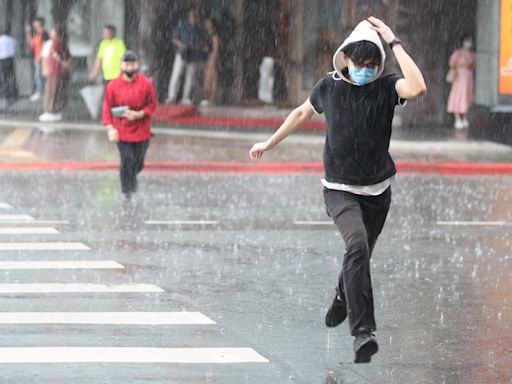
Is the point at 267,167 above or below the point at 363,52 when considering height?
below

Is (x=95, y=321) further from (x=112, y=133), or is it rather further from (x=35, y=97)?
(x=35, y=97)

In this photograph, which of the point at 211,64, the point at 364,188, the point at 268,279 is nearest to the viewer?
the point at 364,188

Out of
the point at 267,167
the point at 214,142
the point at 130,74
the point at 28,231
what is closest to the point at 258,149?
the point at 28,231

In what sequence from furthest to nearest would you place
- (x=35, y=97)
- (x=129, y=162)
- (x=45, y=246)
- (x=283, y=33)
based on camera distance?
(x=35, y=97)
(x=283, y=33)
(x=129, y=162)
(x=45, y=246)

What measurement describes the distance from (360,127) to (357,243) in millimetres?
680

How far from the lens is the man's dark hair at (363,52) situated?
8.04 metres

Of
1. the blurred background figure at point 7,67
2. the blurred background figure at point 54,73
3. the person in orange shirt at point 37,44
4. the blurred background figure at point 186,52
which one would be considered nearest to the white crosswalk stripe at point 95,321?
the blurred background figure at point 54,73

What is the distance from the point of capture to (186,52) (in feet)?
97.7

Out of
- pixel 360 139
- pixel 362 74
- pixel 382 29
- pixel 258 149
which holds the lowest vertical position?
pixel 258 149

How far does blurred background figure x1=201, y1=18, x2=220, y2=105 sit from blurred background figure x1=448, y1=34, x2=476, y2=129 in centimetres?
517

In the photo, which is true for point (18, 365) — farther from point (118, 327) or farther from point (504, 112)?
point (504, 112)

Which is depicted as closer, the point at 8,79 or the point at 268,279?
the point at 268,279

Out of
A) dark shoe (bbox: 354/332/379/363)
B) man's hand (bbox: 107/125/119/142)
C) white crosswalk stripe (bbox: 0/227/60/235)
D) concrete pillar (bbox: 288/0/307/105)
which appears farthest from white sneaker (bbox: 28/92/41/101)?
dark shoe (bbox: 354/332/379/363)

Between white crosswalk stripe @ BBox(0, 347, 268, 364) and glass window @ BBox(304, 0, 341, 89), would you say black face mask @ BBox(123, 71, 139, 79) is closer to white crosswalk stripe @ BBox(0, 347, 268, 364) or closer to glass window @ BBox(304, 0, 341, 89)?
white crosswalk stripe @ BBox(0, 347, 268, 364)
